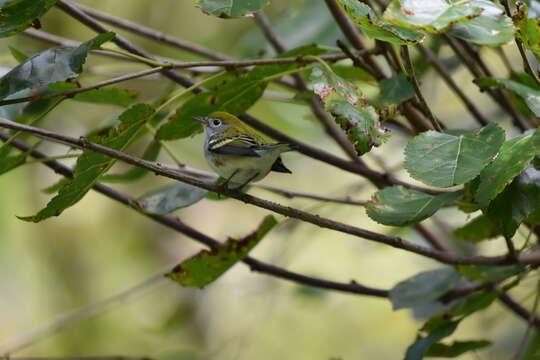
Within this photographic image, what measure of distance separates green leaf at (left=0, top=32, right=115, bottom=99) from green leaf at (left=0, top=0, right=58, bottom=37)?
7 cm

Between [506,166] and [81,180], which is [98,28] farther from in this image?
[506,166]

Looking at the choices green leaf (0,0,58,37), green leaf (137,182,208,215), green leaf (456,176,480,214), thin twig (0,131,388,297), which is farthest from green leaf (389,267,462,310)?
green leaf (0,0,58,37)

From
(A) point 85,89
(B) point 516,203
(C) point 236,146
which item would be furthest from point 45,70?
(B) point 516,203

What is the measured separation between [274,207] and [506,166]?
1.30 ft

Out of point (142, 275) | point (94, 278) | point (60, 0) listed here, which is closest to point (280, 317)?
point (142, 275)

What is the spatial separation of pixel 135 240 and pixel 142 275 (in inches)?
10.8

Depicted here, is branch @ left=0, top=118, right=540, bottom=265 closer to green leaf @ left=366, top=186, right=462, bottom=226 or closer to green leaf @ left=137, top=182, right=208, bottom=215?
green leaf @ left=366, top=186, right=462, bottom=226

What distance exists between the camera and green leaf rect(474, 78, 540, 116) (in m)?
1.28

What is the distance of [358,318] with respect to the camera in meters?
5.13

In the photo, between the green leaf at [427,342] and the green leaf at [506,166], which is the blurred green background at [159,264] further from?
the green leaf at [506,166]

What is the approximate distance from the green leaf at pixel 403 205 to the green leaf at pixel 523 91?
0.71 ft

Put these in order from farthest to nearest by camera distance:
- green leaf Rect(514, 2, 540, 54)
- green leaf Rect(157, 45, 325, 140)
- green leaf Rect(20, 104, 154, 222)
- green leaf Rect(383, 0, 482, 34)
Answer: green leaf Rect(157, 45, 325, 140)
green leaf Rect(20, 104, 154, 222)
green leaf Rect(514, 2, 540, 54)
green leaf Rect(383, 0, 482, 34)

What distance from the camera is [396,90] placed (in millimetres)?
1535

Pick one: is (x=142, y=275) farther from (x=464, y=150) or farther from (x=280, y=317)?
(x=464, y=150)
